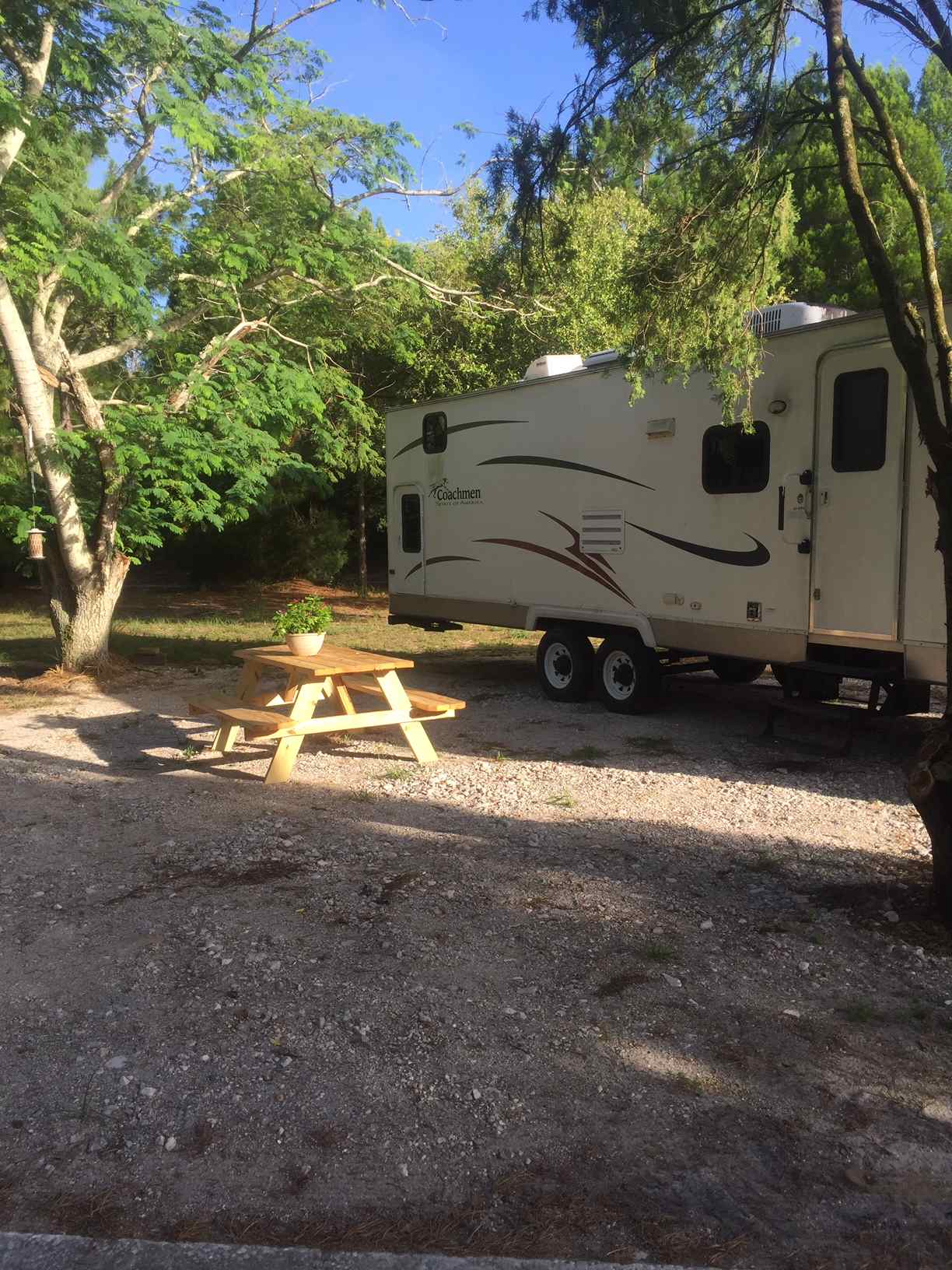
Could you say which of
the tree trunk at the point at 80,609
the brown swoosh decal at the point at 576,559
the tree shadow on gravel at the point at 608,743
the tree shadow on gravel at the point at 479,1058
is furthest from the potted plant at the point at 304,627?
the tree trunk at the point at 80,609

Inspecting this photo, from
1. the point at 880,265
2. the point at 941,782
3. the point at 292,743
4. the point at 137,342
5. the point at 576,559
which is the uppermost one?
the point at 137,342

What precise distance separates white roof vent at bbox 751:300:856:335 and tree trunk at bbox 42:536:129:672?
7250mm

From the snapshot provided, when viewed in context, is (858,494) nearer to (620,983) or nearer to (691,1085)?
(620,983)

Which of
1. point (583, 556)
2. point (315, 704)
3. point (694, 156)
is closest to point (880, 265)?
point (694, 156)

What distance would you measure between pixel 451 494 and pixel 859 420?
5.01 m

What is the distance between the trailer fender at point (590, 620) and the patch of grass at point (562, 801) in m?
2.57

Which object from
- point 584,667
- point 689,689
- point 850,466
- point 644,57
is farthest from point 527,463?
point 644,57

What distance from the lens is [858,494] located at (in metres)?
6.72

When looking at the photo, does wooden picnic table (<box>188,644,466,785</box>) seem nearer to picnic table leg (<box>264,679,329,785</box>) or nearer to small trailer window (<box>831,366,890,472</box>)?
picnic table leg (<box>264,679,329,785</box>)

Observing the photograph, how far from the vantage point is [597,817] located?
5859 mm

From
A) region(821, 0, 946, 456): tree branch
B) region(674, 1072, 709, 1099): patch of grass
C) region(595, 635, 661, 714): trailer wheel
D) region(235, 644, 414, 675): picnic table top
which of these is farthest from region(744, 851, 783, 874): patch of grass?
region(595, 635, 661, 714): trailer wheel

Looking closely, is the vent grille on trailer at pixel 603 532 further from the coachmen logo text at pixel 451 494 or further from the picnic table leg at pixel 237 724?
the picnic table leg at pixel 237 724

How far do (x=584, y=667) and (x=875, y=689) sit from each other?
10.0 ft

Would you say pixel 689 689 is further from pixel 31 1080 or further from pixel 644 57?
pixel 31 1080
